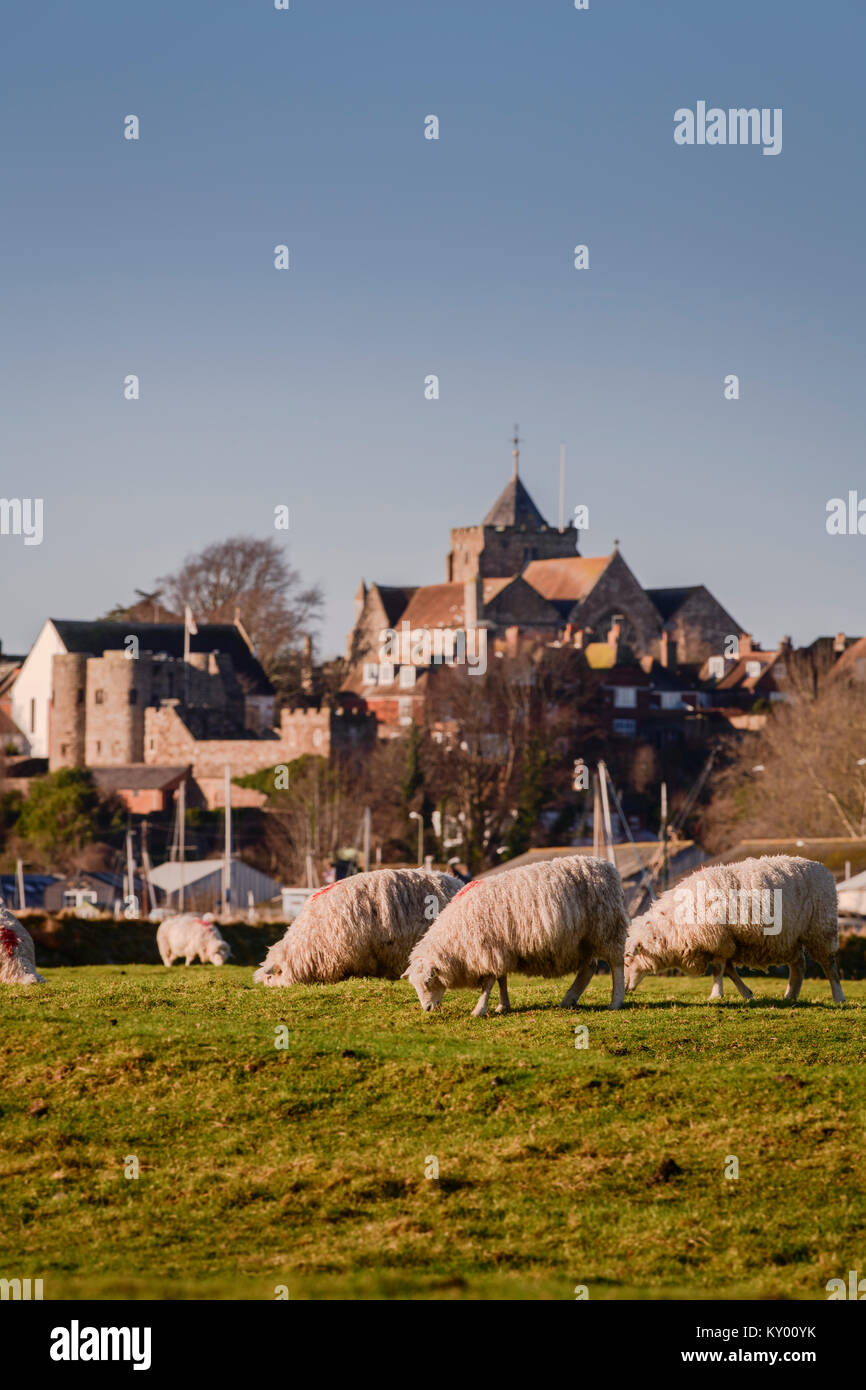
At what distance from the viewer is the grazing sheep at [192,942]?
117ft

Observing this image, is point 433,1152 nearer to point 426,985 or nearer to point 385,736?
point 426,985

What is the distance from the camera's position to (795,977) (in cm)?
2108

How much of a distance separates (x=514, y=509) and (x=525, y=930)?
551 feet

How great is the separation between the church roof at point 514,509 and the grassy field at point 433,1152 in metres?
166

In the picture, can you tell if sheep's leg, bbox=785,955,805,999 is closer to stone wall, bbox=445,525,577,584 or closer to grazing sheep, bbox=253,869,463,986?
grazing sheep, bbox=253,869,463,986

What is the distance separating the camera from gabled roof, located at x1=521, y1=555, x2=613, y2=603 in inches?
6117

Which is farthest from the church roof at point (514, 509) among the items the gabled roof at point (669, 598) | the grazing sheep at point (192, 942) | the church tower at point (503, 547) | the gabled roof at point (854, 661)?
the grazing sheep at point (192, 942)

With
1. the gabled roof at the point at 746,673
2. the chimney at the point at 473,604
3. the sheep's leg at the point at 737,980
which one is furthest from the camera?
the chimney at the point at 473,604

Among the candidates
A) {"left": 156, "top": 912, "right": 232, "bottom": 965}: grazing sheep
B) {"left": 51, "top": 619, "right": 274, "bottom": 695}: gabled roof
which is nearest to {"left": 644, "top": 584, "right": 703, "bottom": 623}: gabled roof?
{"left": 51, "top": 619, "right": 274, "bottom": 695}: gabled roof

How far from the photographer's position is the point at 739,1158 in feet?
48.1

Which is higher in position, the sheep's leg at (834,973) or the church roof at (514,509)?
the church roof at (514,509)

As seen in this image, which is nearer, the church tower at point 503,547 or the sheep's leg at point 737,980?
the sheep's leg at point 737,980

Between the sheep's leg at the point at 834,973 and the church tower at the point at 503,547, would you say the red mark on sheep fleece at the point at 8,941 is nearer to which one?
the sheep's leg at the point at 834,973

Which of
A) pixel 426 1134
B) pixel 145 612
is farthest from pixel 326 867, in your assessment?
pixel 426 1134
